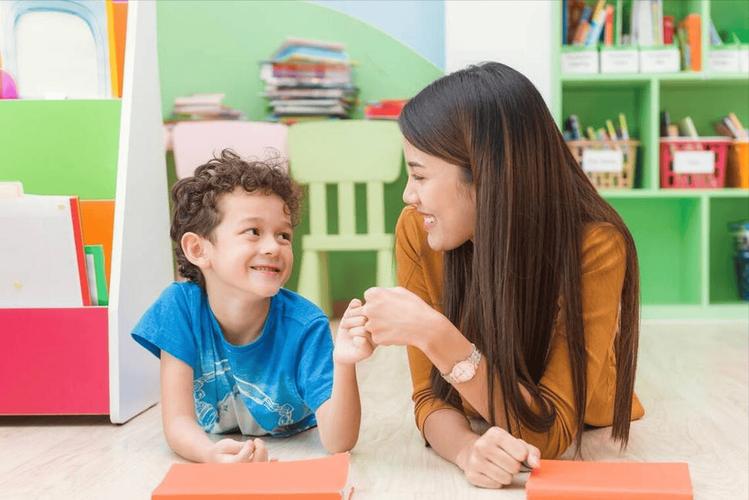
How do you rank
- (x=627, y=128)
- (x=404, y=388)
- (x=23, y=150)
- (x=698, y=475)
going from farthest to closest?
(x=627, y=128), (x=404, y=388), (x=23, y=150), (x=698, y=475)

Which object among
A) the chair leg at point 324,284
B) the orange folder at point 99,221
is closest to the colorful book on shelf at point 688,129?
the chair leg at point 324,284

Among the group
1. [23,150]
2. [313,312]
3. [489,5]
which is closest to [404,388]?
[313,312]

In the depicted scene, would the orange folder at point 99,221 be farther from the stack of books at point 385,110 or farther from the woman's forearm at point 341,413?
the stack of books at point 385,110

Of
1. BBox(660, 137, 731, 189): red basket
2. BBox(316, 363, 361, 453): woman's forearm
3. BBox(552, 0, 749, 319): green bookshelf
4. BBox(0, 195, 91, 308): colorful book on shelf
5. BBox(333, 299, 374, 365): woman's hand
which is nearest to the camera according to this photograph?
BBox(333, 299, 374, 365): woman's hand

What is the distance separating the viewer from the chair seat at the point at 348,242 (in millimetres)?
2840

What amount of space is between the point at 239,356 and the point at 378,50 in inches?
85.1

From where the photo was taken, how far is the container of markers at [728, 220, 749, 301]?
117 inches

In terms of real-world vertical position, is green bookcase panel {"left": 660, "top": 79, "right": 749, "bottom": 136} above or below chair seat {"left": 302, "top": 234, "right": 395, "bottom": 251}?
above

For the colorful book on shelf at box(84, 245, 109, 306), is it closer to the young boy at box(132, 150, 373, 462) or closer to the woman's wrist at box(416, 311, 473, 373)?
the young boy at box(132, 150, 373, 462)

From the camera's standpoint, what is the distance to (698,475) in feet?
3.82

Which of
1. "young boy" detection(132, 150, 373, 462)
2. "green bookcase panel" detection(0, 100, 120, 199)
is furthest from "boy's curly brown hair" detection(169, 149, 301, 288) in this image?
"green bookcase panel" detection(0, 100, 120, 199)

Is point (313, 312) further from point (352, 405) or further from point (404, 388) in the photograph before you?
point (404, 388)

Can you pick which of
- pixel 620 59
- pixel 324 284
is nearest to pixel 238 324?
pixel 324 284

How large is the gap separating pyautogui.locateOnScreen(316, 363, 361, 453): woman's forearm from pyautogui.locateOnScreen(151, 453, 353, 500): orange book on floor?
0.43 ft
